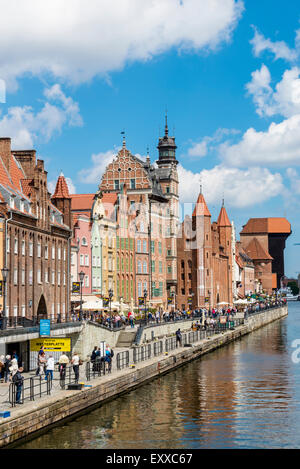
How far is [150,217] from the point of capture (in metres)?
102

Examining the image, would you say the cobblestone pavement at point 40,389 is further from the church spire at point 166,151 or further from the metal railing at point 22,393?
the church spire at point 166,151

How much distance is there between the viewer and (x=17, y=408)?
30.0 metres

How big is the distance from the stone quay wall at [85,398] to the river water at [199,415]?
0.48 metres

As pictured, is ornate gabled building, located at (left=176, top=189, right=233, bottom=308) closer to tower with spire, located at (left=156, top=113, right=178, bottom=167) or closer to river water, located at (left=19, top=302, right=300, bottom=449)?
tower with spire, located at (left=156, top=113, right=178, bottom=167)

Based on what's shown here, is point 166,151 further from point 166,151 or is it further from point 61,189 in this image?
point 61,189

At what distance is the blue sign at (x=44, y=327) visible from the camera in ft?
143

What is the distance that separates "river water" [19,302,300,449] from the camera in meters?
30.2

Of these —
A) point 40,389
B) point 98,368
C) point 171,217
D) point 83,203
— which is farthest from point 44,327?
point 171,217

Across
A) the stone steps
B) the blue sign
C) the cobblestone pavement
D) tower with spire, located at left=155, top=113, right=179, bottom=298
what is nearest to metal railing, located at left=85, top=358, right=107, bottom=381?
the cobblestone pavement

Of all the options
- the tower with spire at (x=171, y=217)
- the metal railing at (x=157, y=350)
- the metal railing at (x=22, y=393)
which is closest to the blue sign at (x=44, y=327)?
the metal railing at (x=22, y=393)

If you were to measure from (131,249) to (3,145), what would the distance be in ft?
137

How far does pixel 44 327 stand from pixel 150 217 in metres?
59.7

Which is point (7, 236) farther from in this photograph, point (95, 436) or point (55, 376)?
point (95, 436)

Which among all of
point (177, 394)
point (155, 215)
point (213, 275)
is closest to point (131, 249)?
point (155, 215)
